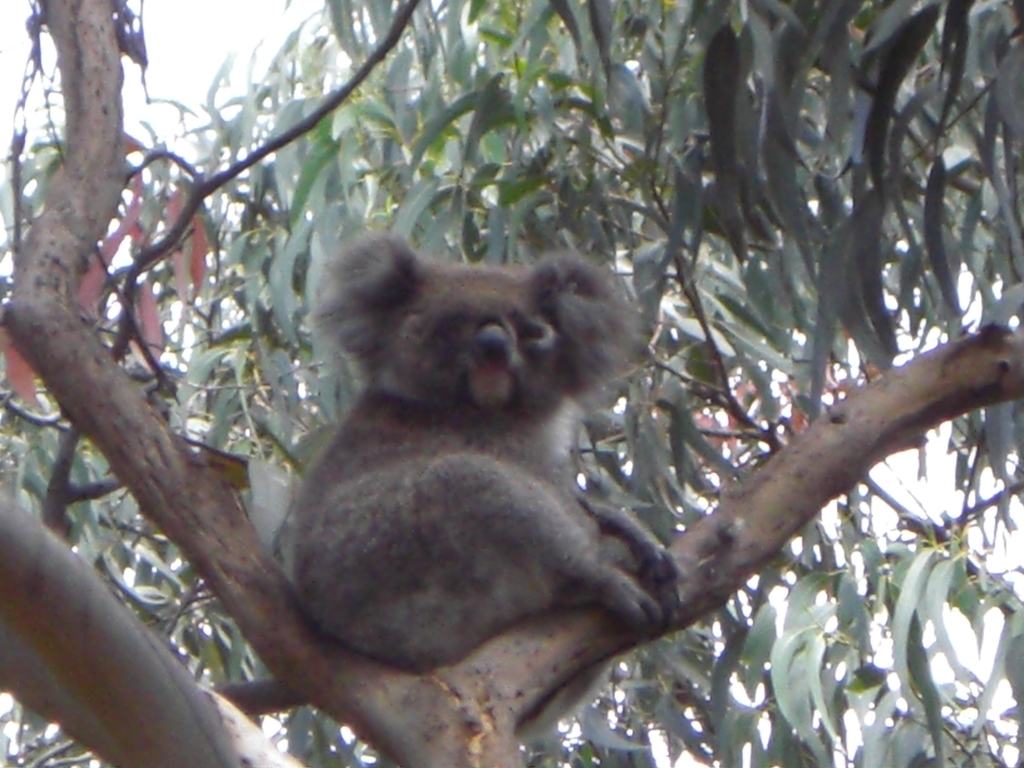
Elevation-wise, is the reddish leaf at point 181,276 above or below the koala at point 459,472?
above

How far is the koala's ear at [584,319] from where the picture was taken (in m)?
2.25

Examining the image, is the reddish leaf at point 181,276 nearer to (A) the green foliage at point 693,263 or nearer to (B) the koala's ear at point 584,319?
(A) the green foliage at point 693,263

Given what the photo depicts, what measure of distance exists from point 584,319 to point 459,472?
0.43 metres

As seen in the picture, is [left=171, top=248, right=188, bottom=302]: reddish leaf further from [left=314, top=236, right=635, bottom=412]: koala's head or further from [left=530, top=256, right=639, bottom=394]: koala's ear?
[left=530, top=256, right=639, bottom=394]: koala's ear

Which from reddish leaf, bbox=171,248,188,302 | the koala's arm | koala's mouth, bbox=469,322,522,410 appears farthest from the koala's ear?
reddish leaf, bbox=171,248,188,302

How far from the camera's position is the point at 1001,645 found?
2238 mm

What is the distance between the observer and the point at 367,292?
2211mm

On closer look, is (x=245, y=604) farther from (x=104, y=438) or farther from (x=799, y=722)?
(x=799, y=722)

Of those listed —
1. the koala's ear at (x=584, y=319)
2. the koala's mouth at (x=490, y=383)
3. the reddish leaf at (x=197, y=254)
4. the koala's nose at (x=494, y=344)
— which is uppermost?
the koala's ear at (x=584, y=319)

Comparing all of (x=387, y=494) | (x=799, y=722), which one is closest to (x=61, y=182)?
(x=387, y=494)

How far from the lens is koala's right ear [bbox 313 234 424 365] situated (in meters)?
2.21

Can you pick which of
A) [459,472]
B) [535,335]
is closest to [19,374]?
[459,472]

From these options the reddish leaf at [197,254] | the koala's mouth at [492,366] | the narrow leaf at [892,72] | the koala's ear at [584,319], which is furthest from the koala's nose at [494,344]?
the narrow leaf at [892,72]

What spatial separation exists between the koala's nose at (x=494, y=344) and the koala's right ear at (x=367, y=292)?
179mm
